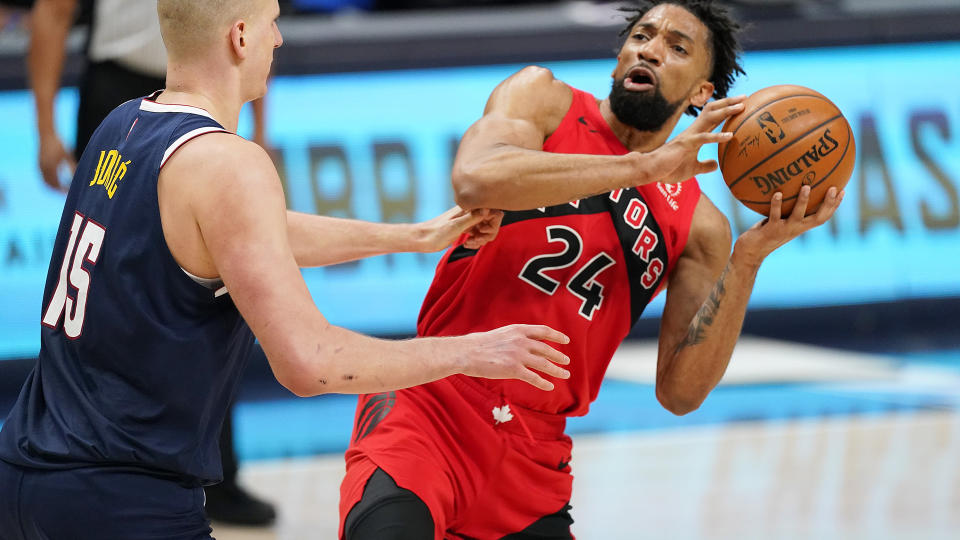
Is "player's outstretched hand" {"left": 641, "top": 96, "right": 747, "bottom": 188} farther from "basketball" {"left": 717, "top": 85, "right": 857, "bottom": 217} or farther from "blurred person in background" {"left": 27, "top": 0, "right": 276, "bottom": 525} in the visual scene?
"blurred person in background" {"left": 27, "top": 0, "right": 276, "bottom": 525}

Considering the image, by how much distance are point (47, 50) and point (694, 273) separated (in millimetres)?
2861

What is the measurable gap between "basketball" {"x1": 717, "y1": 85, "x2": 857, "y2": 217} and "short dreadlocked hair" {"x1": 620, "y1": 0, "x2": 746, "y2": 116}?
64 centimetres

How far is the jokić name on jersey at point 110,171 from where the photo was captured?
100 inches

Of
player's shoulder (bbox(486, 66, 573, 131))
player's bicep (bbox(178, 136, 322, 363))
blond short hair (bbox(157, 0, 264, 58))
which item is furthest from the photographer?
player's shoulder (bbox(486, 66, 573, 131))

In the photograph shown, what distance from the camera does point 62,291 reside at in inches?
102

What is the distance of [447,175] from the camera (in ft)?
25.0

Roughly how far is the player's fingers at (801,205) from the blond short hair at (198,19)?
1541mm

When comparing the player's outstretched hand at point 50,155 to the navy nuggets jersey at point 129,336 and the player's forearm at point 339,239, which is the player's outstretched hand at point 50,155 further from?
the navy nuggets jersey at point 129,336

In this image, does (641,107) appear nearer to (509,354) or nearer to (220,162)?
(509,354)

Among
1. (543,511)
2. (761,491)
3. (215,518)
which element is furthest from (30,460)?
(761,491)

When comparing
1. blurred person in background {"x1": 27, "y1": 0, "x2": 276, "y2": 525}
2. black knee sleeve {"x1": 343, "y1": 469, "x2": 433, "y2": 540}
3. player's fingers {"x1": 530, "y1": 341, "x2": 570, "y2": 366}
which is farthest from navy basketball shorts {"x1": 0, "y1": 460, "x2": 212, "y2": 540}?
blurred person in background {"x1": 27, "y1": 0, "x2": 276, "y2": 525}

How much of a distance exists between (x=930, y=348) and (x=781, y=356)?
39.5 inches

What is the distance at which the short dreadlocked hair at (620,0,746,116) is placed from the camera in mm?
4043

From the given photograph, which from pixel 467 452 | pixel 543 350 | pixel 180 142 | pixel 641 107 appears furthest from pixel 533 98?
pixel 180 142
